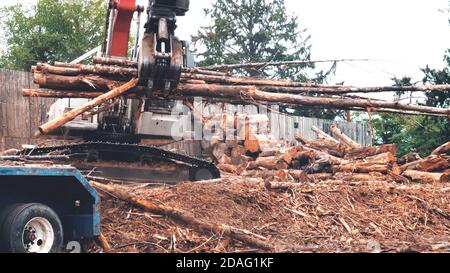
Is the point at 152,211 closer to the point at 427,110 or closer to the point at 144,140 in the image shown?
the point at 144,140

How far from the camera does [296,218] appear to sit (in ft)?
26.5

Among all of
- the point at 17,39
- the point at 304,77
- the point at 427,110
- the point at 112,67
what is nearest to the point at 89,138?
the point at 112,67

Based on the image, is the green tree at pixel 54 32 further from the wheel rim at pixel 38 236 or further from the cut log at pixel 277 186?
the wheel rim at pixel 38 236

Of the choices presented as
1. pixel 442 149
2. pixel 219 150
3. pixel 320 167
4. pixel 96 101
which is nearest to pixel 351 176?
pixel 320 167

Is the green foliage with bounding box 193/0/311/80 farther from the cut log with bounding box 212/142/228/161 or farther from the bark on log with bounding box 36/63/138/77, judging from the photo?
the bark on log with bounding box 36/63/138/77

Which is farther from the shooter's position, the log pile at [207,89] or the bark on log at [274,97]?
the bark on log at [274,97]

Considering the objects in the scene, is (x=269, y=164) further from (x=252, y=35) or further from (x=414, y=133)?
(x=252, y=35)

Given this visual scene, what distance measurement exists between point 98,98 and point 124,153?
1.82m

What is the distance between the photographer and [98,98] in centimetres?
797

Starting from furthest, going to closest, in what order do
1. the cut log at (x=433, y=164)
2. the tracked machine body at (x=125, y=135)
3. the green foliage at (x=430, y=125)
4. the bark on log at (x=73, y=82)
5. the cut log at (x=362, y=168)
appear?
the green foliage at (x=430, y=125) < the cut log at (x=433, y=164) < the cut log at (x=362, y=168) < the tracked machine body at (x=125, y=135) < the bark on log at (x=73, y=82)

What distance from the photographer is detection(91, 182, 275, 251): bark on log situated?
6.85 m

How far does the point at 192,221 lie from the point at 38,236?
1927 mm

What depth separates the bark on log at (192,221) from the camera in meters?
6.85

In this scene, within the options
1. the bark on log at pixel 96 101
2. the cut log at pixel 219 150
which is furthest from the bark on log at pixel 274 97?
the cut log at pixel 219 150
